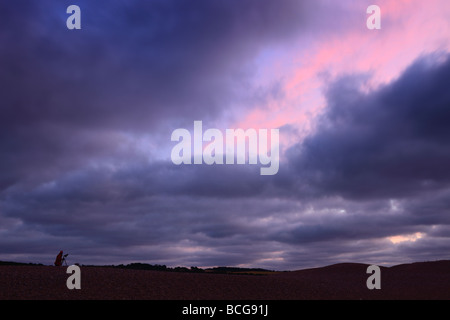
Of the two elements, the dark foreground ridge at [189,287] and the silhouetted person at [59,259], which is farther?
the silhouetted person at [59,259]

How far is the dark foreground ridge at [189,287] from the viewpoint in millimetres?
23019

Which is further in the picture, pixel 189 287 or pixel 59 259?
pixel 59 259

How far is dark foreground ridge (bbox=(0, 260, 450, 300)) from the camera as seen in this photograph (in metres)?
23.0

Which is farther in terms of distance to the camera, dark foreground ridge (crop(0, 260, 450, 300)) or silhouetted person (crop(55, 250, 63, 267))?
silhouetted person (crop(55, 250, 63, 267))

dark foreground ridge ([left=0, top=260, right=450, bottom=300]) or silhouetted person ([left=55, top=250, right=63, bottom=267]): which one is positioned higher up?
silhouetted person ([left=55, top=250, right=63, bottom=267])

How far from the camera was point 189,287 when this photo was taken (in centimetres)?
2495

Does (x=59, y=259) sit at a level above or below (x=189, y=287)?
above

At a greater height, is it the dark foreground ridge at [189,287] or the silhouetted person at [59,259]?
the silhouetted person at [59,259]
